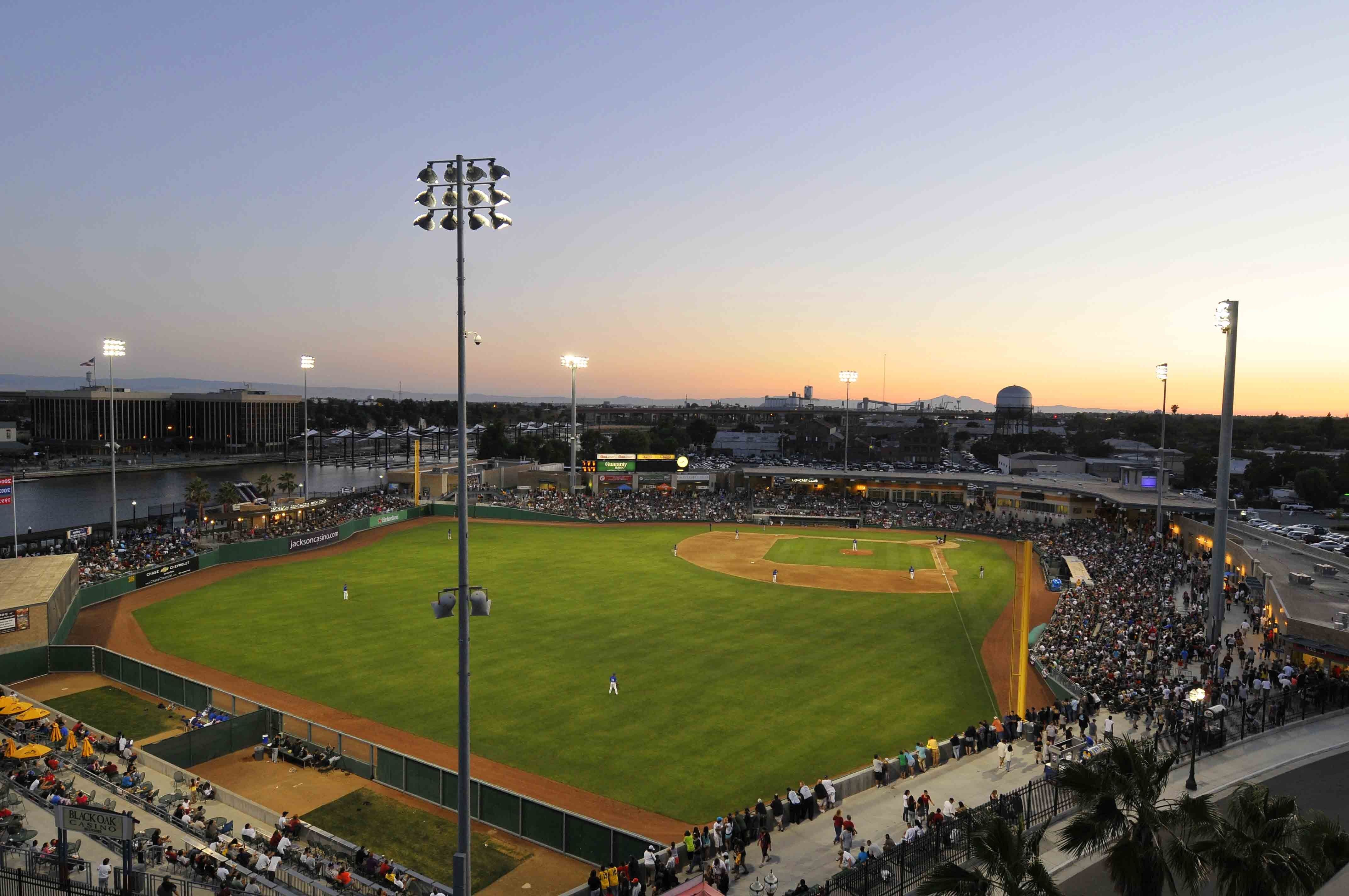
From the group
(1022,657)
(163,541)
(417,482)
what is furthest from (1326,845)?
(417,482)

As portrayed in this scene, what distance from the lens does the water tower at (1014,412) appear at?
14975 cm

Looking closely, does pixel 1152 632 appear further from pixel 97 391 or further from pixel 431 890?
pixel 97 391

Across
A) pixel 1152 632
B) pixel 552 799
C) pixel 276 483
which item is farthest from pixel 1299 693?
pixel 276 483

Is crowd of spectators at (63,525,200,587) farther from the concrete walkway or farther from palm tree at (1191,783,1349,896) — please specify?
palm tree at (1191,783,1349,896)

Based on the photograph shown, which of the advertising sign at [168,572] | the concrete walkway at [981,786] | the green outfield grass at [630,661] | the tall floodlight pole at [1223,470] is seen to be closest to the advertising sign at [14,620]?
the green outfield grass at [630,661]

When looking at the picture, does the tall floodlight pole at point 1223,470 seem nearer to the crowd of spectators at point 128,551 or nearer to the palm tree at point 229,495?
the crowd of spectators at point 128,551

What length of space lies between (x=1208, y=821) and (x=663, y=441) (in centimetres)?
12410

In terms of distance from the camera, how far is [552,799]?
18.6 metres

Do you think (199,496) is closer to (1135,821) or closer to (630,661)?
(630,661)

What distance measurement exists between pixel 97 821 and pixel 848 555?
4518 cm

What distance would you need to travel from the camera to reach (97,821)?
10562mm

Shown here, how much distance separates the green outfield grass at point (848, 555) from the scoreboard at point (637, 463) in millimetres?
20324

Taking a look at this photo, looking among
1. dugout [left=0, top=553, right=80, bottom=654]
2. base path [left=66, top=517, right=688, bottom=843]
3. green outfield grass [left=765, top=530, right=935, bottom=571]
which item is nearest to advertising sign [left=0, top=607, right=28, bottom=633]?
dugout [left=0, top=553, right=80, bottom=654]

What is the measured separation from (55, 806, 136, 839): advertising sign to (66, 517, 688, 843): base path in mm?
9417
